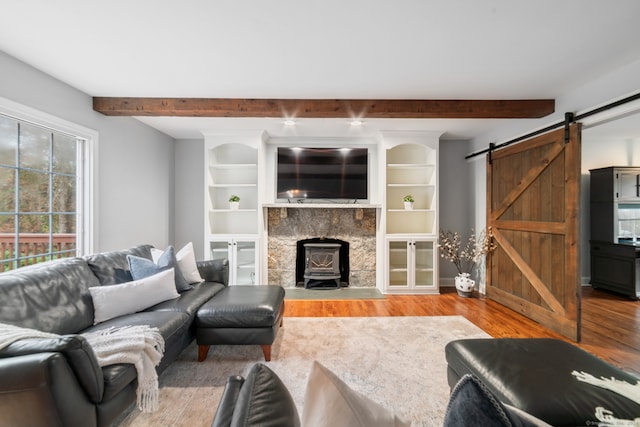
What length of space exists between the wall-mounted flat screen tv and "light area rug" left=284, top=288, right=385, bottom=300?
1.44 meters

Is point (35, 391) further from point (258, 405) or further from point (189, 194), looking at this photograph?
point (189, 194)

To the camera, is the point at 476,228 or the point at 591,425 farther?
the point at 476,228

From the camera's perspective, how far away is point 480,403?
0.50 metres

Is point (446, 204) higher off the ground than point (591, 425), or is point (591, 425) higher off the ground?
point (446, 204)

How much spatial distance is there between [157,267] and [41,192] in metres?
1.30

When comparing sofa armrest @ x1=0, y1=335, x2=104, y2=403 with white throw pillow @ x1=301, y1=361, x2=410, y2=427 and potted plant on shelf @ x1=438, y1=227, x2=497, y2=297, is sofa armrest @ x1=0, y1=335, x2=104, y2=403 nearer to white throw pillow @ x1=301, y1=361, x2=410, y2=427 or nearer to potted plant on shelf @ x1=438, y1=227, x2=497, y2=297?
white throw pillow @ x1=301, y1=361, x2=410, y2=427

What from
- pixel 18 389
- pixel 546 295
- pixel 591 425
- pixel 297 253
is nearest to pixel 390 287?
pixel 297 253

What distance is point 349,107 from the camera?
3199 millimetres

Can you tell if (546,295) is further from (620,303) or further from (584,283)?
(584,283)

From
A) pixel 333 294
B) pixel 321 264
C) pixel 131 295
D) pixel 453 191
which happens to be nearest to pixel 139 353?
pixel 131 295

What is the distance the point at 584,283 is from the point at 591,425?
502 cm

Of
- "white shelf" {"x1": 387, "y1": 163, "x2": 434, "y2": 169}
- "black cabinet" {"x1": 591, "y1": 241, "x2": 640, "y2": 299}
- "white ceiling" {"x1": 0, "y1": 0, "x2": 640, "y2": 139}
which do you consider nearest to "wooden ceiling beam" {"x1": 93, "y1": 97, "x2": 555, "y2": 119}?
"white ceiling" {"x1": 0, "y1": 0, "x2": 640, "y2": 139}

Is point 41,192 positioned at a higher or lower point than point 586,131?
lower

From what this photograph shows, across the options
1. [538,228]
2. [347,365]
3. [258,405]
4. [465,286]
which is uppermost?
[538,228]
